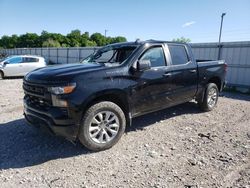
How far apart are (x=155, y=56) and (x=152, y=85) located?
2.16ft

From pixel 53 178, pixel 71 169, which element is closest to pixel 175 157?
pixel 71 169

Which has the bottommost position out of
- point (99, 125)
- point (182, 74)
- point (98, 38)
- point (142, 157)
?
point (142, 157)

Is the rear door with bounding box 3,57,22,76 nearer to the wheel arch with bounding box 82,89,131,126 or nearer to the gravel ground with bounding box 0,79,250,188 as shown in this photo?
the gravel ground with bounding box 0,79,250,188

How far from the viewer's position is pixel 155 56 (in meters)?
4.81

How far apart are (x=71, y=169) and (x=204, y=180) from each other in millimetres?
1893

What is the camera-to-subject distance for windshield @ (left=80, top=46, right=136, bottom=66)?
4.60 m

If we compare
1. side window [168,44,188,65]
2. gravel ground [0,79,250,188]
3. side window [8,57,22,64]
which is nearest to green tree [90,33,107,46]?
side window [8,57,22,64]

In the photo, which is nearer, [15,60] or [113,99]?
[113,99]

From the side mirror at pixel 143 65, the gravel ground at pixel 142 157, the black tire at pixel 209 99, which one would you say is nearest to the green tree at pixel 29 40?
the black tire at pixel 209 99

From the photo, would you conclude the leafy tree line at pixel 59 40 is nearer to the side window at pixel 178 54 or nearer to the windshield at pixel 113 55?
the windshield at pixel 113 55

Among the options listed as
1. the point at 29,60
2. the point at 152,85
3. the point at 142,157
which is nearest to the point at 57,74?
the point at 152,85

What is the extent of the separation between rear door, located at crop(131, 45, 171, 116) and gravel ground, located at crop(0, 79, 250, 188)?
0.61 metres

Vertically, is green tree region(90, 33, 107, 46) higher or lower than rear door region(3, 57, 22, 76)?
higher

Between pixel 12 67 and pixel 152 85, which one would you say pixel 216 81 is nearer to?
pixel 152 85
